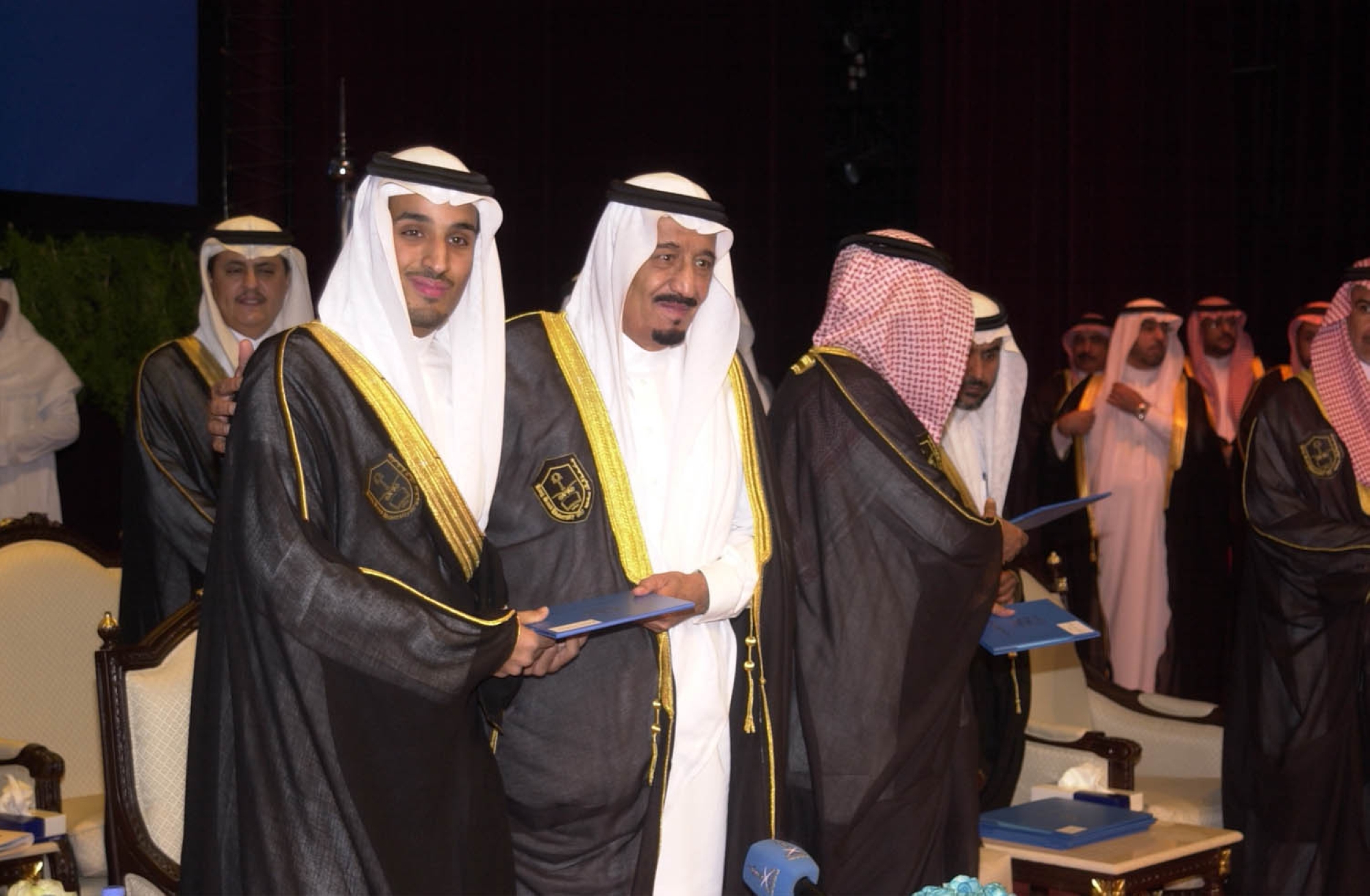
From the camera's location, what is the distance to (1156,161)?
1026cm

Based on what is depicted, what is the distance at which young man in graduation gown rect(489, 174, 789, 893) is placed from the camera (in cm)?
307

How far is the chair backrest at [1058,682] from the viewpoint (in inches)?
202

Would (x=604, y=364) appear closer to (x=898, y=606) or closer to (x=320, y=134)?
(x=898, y=606)

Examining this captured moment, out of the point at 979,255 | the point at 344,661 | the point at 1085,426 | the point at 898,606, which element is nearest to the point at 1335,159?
the point at 979,255

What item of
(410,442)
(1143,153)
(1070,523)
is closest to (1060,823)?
(410,442)

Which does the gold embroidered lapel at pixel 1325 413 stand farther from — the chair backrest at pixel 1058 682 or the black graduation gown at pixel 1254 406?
the chair backrest at pixel 1058 682

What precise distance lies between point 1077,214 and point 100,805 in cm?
712

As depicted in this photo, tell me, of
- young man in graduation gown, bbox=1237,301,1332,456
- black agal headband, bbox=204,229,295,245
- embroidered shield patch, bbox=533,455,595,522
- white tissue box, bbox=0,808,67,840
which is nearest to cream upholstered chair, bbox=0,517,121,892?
white tissue box, bbox=0,808,67,840

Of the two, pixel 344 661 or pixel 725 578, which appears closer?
pixel 344 661

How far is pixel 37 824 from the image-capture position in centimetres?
355

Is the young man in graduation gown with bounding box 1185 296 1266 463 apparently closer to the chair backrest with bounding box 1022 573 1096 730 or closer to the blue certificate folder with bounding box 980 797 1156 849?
the chair backrest with bounding box 1022 573 1096 730

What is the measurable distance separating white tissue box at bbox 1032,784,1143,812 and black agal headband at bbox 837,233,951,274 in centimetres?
145

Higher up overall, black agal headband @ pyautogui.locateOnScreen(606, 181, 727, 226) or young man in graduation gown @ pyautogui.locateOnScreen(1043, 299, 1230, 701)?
black agal headband @ pyautogui.locateOnScreen(606, 181, 727, 226)

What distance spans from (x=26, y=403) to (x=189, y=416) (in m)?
2.12
